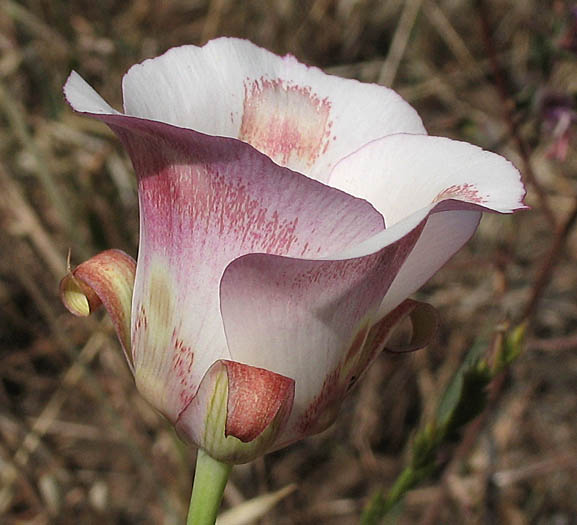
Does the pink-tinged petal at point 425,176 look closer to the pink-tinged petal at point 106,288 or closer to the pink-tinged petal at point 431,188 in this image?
the pink-tinged petal at point 431,188

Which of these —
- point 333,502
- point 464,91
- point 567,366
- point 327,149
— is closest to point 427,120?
point 464,91

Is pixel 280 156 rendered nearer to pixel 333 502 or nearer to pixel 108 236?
pixel 108 236

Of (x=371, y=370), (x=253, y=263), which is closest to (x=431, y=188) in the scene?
(x=253, y=263)

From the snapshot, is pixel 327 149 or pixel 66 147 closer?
pixel 327 149

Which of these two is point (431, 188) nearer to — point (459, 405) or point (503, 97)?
point (459, 405)

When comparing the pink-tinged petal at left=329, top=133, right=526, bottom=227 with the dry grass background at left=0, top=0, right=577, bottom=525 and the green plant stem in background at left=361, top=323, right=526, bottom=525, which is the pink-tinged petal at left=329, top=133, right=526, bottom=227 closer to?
the green plant stem in background at left=361, top=323, right=526, bottom=525

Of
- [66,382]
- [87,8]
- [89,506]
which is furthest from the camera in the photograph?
[87,8]

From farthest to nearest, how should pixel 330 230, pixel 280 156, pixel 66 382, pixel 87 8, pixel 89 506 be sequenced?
pixel 87 8 < pixel 66 382 < pixel 89 506 < pixel 280 156 < pixel 330 230

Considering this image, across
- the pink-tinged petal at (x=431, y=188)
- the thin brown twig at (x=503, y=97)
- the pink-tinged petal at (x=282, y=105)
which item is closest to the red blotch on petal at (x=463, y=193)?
the pink-tinged petal at (x=431, y=188)
